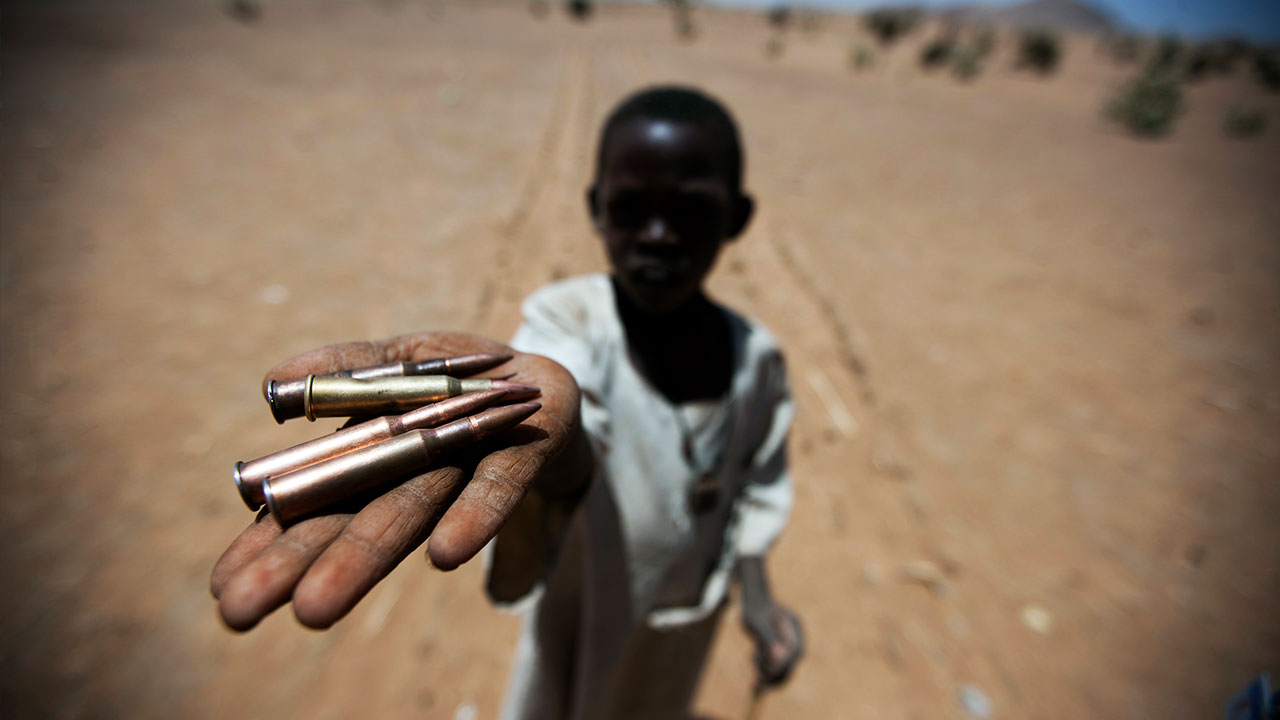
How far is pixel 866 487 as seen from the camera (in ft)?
14.8

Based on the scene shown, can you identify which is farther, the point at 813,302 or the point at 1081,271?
the point at 1081,271

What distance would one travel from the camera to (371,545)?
909mm

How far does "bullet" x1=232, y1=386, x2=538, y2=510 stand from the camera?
3.41 feet

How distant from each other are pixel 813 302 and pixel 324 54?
71.9 ft

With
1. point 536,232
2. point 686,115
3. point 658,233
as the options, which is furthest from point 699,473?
point 536,232

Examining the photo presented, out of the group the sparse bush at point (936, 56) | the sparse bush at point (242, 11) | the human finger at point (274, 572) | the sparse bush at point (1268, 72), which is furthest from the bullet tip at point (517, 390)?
the sparse bush at point (1268, 72)

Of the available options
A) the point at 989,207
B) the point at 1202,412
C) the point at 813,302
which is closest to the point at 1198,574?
the point at 1202,412

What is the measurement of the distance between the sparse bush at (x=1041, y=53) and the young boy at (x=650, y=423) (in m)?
36.5

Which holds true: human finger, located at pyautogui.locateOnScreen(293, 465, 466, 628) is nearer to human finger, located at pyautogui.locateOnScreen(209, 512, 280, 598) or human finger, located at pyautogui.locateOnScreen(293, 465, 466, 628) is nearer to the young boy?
human finger, located at pyautogui.locateOnScreen(209, 512, 280, 598)

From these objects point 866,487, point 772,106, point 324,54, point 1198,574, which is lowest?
point 1198,574

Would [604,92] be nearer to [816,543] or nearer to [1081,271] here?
[1081,271]

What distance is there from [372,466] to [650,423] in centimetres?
87

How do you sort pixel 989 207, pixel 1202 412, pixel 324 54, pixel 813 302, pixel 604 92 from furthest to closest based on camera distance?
pixel 324 54 → pixel 604 92 → pixel 989 207 → pixel 813 302 → pixel 1202 412

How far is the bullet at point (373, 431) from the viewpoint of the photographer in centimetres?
104
